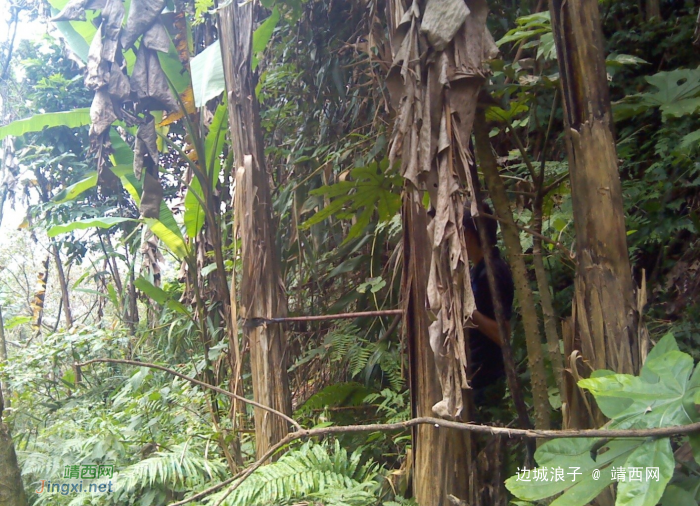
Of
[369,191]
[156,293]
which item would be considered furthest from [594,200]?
[156,293]

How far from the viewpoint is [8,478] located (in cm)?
254

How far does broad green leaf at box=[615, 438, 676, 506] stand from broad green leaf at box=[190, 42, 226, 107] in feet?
7.99

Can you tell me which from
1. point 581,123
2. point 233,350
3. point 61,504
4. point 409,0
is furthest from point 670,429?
point 61,504

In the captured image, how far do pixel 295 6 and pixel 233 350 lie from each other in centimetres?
179

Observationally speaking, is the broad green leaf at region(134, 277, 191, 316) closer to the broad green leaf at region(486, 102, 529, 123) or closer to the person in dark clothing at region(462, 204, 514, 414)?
the person in dark clothing at region(462, 204, 514, 414)

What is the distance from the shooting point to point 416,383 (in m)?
1.73

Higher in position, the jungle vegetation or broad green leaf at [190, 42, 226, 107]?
broad green leaf at [190, 42, 226, 107]

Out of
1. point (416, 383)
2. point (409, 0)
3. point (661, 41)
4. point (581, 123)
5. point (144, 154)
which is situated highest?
point (661, 41)

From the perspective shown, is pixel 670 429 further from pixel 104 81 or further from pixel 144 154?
pixel 104 81

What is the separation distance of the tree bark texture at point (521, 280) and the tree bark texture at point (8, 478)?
2496 millimetres

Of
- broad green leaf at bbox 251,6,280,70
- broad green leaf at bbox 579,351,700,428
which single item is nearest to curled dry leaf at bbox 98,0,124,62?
broad green leaf at bbox 251,6,280,70

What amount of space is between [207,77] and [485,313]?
197 centimetres

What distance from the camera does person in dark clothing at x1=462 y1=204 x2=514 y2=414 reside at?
6.15 feet

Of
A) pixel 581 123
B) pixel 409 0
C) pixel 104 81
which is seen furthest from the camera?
pixel 104 81
